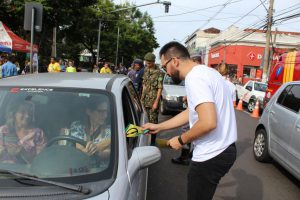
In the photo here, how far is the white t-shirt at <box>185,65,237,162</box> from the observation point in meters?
2.50

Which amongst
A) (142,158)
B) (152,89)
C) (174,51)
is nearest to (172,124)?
(142,158)

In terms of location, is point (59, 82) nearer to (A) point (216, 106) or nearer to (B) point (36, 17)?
(A) point (216, 106)

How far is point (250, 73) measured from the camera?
146 feet

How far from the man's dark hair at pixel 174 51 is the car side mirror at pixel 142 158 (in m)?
0.72

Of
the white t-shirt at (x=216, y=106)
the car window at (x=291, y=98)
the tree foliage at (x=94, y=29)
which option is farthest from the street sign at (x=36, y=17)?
the tree foliage at (x=94, y=29)

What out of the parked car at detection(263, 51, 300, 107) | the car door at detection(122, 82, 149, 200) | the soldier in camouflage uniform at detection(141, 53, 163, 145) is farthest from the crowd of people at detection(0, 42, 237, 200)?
the parked car at detection(263, 51, 300, 107)

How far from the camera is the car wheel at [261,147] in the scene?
6406mm

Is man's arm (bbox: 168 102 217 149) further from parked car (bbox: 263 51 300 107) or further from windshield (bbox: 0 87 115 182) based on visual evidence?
parked car (bbox: 263 51 300 107)

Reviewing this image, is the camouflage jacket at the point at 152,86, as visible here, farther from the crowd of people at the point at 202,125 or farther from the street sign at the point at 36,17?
the crowd of people at the point at 202,125

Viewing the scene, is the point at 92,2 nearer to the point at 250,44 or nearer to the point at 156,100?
the point at 156,100

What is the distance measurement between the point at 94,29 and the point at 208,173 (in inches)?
1680

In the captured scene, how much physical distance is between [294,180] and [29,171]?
4597 mm

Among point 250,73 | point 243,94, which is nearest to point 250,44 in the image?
point 250,73

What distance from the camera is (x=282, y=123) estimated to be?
571 cm
